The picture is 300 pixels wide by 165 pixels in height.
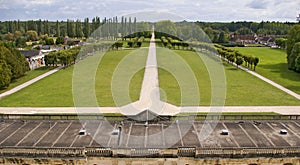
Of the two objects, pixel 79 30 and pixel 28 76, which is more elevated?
pixel 79 30

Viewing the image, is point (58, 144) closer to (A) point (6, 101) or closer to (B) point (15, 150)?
(B) point (15, 150)

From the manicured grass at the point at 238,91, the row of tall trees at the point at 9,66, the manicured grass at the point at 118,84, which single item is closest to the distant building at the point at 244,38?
the manicured grass at the point at 118,84

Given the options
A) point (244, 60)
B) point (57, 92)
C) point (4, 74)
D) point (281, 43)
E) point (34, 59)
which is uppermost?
point (281, 43)

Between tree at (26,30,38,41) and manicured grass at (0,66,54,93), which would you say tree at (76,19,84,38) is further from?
manicured grass at (0,66,54,93)

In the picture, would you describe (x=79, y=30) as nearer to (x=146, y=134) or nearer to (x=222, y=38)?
(x=222, y=38)

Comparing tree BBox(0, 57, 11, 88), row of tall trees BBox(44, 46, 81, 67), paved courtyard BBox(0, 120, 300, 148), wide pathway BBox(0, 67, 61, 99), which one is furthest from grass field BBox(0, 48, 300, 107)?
paved courtyard BBox(0, 120, 300, 148)

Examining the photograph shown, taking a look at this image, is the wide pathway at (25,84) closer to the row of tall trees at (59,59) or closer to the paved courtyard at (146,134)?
the row of tall trees at (59,59)

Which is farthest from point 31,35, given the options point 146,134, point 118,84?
point 146,134

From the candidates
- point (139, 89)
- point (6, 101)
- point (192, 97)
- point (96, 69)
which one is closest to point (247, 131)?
point (192, 97)
